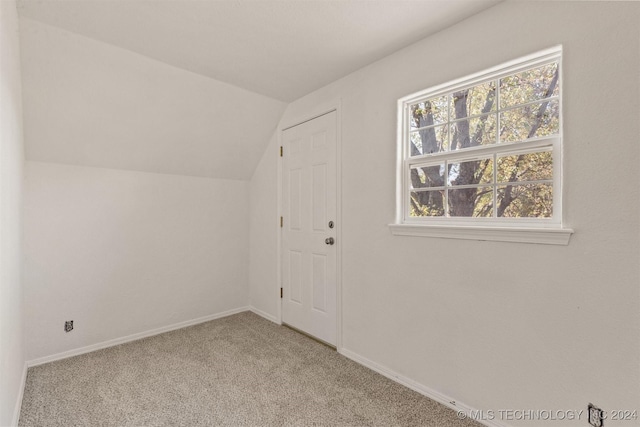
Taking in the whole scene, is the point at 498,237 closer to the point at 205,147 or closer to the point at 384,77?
the point at 384,77

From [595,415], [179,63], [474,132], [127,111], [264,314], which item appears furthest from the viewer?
[264,314]

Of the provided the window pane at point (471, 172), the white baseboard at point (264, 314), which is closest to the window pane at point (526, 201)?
the window pane at point (471, 172)

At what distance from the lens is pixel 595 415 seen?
138 centimetres

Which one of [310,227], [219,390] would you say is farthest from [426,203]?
[219,390]

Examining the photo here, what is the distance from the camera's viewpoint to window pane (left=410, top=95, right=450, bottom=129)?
2055 millimetres

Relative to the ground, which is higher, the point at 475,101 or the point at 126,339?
the point at 475,101

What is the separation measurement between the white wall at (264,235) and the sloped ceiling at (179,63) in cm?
49

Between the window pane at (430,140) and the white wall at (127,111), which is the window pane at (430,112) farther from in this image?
the white wall at (127,111)

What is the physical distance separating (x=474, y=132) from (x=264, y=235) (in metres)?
2.44

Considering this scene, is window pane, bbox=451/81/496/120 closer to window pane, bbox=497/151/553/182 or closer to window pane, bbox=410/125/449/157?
window pane, bbox=410/125/449/157

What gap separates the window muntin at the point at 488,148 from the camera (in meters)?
1.61

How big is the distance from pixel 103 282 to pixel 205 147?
5.20 ft

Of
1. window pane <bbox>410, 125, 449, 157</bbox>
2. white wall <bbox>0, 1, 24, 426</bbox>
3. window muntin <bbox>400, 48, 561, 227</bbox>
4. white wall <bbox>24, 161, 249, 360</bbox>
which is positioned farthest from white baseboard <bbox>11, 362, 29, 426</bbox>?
window pane <bbox>410, 125, 449, 157</bbox>

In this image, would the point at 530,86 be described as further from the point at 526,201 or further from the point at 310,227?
the point at 310,227
